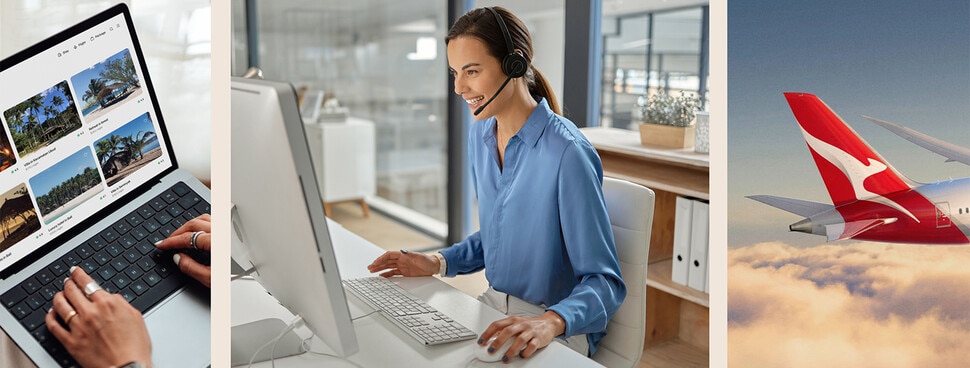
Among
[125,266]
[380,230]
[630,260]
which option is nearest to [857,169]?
[630,260]

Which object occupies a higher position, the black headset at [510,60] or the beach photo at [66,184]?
the black headset at [510,60]

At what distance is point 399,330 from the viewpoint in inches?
44.1

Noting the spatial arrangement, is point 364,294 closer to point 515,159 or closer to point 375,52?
point 515,159

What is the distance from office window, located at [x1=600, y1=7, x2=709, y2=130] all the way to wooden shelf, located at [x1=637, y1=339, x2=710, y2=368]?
2.60 feet

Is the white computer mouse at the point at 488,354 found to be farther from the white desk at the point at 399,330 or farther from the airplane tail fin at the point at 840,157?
the airplane tail fin at the point at 840,157

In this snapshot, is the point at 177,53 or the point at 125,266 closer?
the point at 125,266

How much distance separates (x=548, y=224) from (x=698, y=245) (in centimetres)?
101

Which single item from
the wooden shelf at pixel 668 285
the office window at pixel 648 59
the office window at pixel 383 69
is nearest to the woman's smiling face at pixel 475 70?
the wooden shelf at pixel 668 285

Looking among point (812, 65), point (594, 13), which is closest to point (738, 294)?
point (812, 65)

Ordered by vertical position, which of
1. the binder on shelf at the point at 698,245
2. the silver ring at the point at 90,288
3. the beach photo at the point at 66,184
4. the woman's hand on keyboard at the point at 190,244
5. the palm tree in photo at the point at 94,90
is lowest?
the binder on shelf at the point at 698,245

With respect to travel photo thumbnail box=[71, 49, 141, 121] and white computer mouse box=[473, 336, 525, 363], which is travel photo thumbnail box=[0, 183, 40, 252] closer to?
travel photo thumbnail box=[71, 49, 141, 121]

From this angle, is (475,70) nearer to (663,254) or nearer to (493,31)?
(493,31)

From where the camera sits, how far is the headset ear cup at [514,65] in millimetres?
1250

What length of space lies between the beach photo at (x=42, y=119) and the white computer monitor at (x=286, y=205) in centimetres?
40
